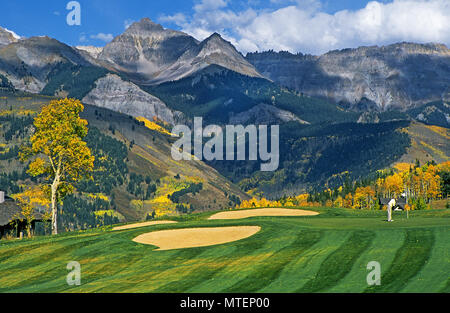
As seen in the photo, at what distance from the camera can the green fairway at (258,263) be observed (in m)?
36.0

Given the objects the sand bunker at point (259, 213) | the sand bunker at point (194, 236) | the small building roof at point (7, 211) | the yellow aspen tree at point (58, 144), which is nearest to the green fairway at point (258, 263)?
the sand bunker at point (194, 236)

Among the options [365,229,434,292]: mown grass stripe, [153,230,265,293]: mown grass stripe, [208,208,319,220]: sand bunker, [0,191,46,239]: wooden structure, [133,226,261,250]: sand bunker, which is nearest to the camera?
[365,229,434,292]: mown grass stripe

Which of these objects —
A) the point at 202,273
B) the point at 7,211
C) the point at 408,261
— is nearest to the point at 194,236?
the point at 202,273

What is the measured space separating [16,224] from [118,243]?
34.7 m

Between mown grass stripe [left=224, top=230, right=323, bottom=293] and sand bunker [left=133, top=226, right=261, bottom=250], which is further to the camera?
sand bunker [left=133, top=226, right=261, bottom=250]

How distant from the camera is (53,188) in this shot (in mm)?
78500

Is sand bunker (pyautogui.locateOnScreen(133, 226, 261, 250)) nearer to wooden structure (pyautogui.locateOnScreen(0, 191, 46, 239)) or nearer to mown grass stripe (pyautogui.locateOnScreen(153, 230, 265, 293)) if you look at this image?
mown grass stripe (pyautogui.locateOnScreen(153, 230, 265, 293))

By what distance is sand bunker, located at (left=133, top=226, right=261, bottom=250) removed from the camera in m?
54.4

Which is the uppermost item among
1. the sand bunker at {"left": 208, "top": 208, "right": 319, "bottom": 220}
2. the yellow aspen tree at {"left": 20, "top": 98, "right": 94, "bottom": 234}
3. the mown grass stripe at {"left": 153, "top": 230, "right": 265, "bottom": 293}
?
the yellow aspen tree at {"left": 20, "top": 98, "right": 94, "bottom": 234}

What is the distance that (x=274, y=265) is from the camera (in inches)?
1626

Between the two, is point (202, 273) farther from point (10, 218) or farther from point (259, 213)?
point (259, 213)

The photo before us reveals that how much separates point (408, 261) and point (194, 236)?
81.9 ft

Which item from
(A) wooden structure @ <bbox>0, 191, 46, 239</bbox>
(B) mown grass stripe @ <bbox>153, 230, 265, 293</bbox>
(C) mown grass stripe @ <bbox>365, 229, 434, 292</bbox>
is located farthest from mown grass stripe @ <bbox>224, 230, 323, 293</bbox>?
(A) wooden structure @ <bbox>0, 191, 46, 239</bbox>

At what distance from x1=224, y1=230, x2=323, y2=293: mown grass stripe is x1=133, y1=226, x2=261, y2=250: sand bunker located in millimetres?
7151
